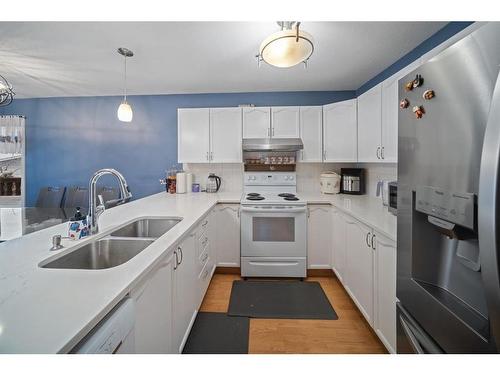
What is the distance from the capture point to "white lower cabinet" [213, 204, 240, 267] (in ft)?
8.75

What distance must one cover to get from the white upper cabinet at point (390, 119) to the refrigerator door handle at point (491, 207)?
60.3 inches

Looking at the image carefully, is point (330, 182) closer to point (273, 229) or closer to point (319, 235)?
point (319, 235)

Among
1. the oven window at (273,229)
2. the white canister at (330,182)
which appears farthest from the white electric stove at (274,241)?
the white canister at (330,182)

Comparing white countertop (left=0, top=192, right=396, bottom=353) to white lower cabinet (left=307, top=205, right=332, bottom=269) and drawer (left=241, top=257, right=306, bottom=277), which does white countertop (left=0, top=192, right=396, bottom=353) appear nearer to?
white lower cabinet (left=307, top=205, right=332, bottom=269)

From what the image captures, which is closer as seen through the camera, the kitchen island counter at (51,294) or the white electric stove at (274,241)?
the kitchen island counter at (51,294)

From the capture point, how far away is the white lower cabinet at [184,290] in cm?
135

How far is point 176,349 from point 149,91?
10.7 feet

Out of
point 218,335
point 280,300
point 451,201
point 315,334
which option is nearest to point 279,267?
point 280,300

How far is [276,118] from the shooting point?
9.86 feet

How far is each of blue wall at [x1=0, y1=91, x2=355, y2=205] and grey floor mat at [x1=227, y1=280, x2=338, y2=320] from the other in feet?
7.24

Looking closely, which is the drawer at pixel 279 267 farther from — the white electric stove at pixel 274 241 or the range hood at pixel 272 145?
the range hood at pixel 272 145

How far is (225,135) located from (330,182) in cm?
151
